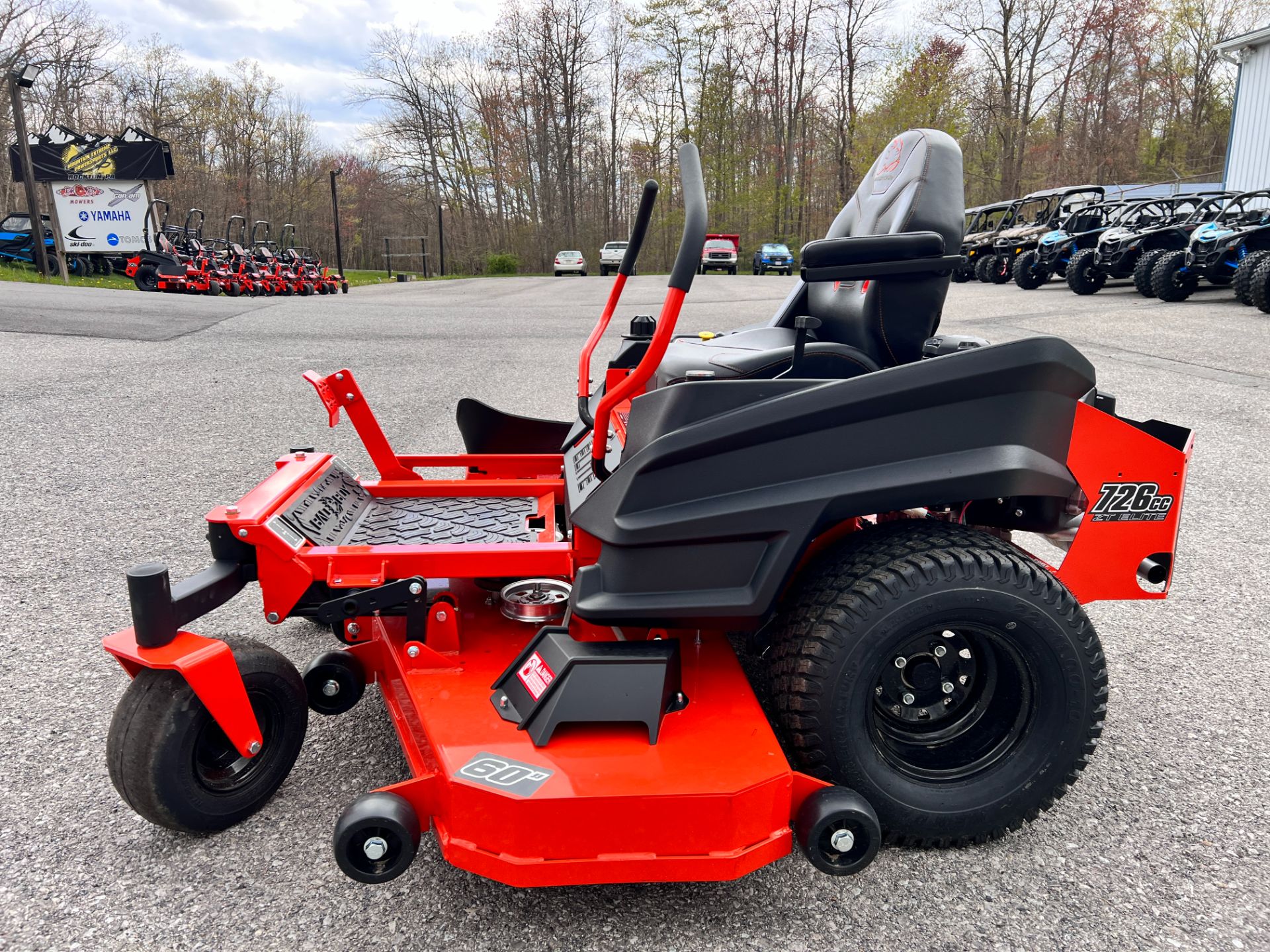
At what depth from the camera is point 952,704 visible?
1981 millimetres

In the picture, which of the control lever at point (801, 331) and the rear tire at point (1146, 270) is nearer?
the control lever at point (801, 331)

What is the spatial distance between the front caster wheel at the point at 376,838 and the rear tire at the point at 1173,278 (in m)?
14.5

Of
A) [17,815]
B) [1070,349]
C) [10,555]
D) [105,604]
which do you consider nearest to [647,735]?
[1070,349]

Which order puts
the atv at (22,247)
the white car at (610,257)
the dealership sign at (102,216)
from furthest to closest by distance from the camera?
1. the white car at (610,257)
2. the atv at (22,247)
3. the dealership sign at (102,216)

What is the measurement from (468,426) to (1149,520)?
2291 millimetres

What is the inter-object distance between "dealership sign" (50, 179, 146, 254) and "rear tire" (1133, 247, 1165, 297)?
20032 mm

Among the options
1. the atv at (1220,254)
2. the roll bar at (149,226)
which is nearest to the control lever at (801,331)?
the atv at (1220,254)

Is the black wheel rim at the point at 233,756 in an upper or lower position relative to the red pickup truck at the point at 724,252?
lower

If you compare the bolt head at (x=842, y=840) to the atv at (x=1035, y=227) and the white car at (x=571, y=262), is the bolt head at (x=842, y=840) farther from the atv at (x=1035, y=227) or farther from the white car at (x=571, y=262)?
the white car at (x=571, y=262)

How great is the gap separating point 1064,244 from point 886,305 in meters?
16.5

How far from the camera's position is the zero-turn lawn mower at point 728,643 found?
5.28 feet

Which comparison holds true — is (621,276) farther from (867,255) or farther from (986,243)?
(986,243)

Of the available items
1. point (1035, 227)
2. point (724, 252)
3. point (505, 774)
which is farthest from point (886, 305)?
point (724, 252)

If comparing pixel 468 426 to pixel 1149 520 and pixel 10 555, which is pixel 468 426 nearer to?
pixel 10 555
